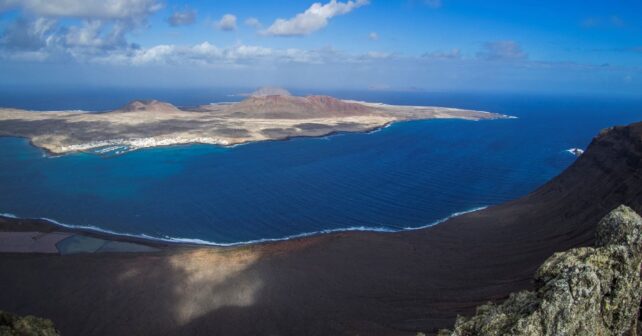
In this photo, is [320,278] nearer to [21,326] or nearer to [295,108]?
[21,326]

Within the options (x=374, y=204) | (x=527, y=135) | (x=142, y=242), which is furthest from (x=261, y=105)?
(x=142, y=242)

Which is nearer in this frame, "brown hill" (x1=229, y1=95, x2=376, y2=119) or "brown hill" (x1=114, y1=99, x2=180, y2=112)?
"brown hill" (x1=114, y1=99, x2=180, y2=112)

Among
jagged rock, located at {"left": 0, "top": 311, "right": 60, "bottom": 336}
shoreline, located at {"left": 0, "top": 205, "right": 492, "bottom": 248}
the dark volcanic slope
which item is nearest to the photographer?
jagged rock, located at {"left": 0, "top": 311, "right": 60, "bottom": 336}

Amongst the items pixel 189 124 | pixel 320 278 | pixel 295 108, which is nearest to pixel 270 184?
pixel 320 278

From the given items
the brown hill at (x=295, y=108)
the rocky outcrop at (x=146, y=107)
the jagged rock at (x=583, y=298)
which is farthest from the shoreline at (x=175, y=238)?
the rocky outcrop at (x=146, y=107)

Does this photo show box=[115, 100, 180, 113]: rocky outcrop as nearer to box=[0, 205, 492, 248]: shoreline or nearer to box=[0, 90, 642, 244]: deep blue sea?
box=[0, 90, 642, 244]: deep blue sea

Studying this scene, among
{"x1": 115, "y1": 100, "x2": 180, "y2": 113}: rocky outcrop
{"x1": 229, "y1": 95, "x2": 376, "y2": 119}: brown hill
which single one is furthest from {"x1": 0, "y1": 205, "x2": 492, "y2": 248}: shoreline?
{"x1": 115, "y1": 100, "x2": 180, "y2": 113}: rocky outcrop

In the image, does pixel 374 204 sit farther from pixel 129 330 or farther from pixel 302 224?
pixel 129 330

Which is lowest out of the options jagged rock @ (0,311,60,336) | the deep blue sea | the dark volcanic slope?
the dark volcanic slope
